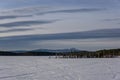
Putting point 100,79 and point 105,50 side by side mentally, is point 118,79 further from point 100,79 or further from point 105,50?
point 105,50

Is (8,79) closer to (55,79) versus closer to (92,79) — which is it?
(55,79)

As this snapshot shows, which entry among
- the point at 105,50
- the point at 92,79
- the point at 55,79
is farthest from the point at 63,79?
the point at 105,50

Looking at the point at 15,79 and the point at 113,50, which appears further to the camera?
the point at 113,50

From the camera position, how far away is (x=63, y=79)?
19.5 m

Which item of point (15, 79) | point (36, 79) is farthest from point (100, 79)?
point (15, 79)

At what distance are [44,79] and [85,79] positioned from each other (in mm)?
2549

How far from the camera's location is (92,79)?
19656 mm

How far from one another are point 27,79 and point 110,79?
5.13 metres

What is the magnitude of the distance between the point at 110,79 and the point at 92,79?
3.64 ft

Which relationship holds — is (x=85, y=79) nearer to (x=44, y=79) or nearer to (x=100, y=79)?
(x=100, y=79)

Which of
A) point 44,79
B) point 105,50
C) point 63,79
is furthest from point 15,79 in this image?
point 105,50

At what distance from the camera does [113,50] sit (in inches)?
5468

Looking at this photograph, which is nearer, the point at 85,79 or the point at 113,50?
the point at 85,79

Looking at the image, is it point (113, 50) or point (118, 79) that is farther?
point (113, 50)
